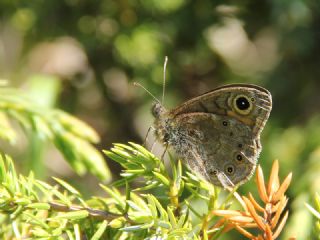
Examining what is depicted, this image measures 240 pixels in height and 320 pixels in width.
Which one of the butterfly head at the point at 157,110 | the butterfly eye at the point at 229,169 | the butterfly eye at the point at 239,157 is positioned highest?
the butterfly head at the point at 157,110

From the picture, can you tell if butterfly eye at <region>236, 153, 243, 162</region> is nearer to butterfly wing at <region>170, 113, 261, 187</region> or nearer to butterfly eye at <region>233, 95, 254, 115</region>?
butterfly wing at <region>170, 113, 261, 187</region>

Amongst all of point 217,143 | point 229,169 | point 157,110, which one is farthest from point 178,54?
point 229,169

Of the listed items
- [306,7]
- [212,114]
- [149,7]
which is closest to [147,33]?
A: [149,7]

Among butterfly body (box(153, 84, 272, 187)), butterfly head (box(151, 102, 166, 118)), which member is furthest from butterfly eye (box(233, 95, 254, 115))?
butterfly head (box(151, 102, 166, 118))

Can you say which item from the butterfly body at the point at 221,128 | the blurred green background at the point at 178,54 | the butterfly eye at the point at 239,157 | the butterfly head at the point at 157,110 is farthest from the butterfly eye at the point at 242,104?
the blurred green background at the point at 178,54

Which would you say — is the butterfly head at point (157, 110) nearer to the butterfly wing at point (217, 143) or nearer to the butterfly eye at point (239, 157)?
the butterfly wing at point (217, 143)

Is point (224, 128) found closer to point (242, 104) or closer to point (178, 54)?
point (242, 104)

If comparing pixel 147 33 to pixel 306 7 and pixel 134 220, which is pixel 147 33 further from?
pixel 134 220
